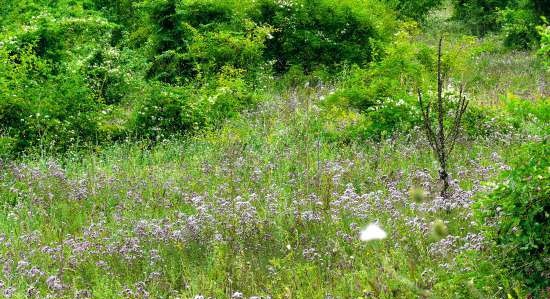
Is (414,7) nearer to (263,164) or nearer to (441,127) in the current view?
(263,164)

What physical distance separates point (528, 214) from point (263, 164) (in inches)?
163

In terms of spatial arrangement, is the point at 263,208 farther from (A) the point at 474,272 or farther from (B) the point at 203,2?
(B) the point at 203,2

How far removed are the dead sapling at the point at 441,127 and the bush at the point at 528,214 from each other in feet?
5.62

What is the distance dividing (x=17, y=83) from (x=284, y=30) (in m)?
6.68

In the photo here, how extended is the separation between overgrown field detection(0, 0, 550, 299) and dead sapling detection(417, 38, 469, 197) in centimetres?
7

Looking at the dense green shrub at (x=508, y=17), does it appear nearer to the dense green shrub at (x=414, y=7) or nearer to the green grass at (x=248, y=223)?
the dense green shrub at (x=414, y=7)

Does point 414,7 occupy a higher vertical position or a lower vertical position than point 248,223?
lower

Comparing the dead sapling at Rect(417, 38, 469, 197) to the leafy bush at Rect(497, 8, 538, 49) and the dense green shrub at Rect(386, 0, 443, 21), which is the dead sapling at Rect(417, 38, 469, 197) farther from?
the dense green shrub at Rect(386, 0, 443, 21)

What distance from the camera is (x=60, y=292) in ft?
14.3

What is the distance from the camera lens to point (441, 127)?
215 inches

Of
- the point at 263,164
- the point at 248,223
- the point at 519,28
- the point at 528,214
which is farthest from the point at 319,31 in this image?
the point at 528,214

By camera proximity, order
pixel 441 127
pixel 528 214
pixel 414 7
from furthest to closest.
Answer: pixel 414 7
pixel 441 127
pixel 528 214

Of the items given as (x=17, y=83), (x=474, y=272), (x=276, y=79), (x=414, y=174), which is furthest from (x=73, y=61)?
(x=474, y=272)

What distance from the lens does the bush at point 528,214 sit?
3.28 metres
